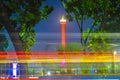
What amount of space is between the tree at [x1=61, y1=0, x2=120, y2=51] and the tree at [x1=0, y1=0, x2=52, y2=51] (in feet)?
0.68

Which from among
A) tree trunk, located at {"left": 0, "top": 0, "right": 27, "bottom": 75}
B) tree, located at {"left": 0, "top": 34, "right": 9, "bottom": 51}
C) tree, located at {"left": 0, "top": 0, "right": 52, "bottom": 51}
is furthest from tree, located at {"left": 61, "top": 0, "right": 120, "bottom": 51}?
tree, located at {"left": 0, "top": 34, "right": 9, "bottom": 51}

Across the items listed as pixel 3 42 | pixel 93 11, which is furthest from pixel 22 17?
pixel 93 11

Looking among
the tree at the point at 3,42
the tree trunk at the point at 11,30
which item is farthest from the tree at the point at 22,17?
the tree at the point at 3,42

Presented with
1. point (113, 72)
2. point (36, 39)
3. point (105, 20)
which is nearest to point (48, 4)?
point (36, 39)

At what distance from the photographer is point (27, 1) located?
9.05ft

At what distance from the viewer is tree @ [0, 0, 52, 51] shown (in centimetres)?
260

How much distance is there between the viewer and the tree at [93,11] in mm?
2656

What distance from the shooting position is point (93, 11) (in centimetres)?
269

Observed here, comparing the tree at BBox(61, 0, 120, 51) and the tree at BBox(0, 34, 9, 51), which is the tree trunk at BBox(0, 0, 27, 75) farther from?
the tree at BBox(61, 0, 120, 51)

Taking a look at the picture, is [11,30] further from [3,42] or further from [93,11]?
[93,11]

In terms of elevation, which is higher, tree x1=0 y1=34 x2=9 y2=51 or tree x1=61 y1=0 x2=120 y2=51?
tree x1=61 y1=0 x2=120 y2=51

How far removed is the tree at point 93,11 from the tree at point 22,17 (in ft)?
0.68

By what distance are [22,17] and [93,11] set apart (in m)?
0.63

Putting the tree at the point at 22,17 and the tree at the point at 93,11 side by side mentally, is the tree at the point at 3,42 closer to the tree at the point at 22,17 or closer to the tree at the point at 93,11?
the tree at the point at 22,17
